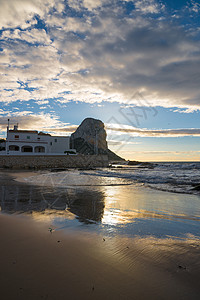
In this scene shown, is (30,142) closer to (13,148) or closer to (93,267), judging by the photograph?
(13,148)

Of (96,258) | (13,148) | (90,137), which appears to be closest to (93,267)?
(96,258)

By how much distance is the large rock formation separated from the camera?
465 ft

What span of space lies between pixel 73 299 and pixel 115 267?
2.73 feet

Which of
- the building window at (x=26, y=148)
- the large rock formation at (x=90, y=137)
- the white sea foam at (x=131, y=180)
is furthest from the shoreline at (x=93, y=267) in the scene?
the large rock formation at (x=90, y=137)

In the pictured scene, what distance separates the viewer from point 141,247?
3.33 m

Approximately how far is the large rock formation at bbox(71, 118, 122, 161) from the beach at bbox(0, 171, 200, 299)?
131136 millimetres

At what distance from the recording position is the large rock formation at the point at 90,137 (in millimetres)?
141750

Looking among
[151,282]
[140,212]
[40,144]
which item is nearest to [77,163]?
[40,144]

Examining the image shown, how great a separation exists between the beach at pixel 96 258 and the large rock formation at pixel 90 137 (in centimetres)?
13114

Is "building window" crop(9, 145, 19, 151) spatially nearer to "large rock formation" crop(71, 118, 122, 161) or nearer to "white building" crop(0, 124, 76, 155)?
"white building" crop(0, 124, 76, 155)

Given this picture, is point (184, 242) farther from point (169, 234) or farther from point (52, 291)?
point (52, 291)

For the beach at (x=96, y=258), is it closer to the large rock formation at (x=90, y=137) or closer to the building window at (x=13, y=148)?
the building window at (x=13, y=148)

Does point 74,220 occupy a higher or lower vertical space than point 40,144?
lower

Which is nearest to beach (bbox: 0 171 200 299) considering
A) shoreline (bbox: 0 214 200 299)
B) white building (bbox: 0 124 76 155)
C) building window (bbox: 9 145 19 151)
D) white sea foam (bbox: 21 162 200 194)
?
shoreline (bbox: 0 214 200 299)
